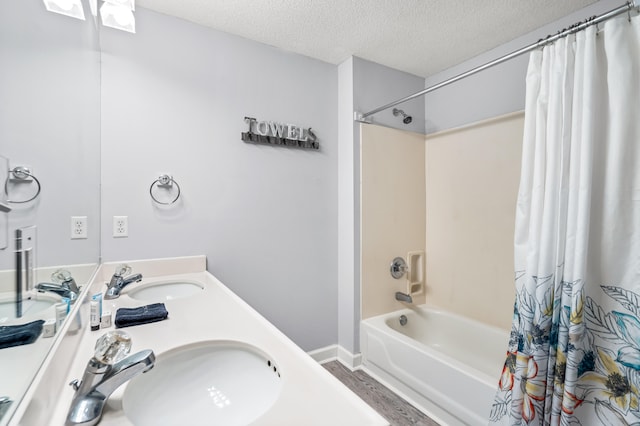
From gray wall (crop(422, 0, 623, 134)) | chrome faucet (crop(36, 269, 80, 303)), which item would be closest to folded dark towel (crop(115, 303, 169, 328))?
chrome faucet (crop(36, 269, 80, 303))

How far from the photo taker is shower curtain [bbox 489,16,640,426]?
41.4 inches

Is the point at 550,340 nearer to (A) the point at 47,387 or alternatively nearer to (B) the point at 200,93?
(A) the point at 47,387

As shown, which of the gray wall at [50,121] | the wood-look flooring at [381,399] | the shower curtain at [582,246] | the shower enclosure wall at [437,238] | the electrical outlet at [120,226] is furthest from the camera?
the shower enclosure wall at [437,238]

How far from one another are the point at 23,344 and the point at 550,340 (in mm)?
1653

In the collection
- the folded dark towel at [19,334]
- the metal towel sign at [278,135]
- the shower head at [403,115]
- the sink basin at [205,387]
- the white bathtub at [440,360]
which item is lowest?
the white bathtub at [440,360]

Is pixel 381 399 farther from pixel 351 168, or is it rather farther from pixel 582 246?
pixel 351 168

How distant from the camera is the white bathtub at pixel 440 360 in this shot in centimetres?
153

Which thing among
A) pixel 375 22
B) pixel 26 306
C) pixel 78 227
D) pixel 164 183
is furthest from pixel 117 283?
pixel 375 22

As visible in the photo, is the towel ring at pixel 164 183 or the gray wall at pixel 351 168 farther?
the gray wall at pixel 351 168

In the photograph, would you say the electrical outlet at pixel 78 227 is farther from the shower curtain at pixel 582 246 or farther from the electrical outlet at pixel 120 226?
the shower curtain at pixel 582 246

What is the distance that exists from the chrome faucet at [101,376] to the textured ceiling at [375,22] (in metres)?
1.83

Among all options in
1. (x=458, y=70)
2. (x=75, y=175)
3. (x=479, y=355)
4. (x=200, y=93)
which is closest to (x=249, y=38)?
(x=200, y=93)

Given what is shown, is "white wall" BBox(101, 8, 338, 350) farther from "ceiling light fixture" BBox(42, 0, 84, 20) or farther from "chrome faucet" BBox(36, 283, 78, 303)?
"chrome faucet" BBox(36, 283, 78, 303)

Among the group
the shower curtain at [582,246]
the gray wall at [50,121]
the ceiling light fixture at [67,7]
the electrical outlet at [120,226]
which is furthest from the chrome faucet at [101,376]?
the shower curtain at [582,246]
